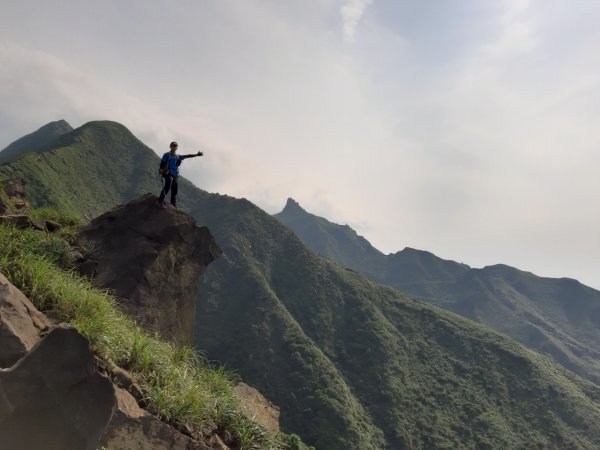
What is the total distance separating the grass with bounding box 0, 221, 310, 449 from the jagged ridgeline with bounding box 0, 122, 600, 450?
268 feet

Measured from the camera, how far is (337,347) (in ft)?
384

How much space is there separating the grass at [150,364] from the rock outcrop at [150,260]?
6094mm

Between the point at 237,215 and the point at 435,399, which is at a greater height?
the point at 237,215

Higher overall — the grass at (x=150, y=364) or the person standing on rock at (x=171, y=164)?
the person standing on rock at (x=171, y=164)

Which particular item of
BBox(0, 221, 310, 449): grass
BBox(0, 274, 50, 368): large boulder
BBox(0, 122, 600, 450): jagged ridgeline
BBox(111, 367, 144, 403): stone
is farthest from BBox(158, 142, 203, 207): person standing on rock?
BBox(0, 122, 600, 450): jagged ridgeline

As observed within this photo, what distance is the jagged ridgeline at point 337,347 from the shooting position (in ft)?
296

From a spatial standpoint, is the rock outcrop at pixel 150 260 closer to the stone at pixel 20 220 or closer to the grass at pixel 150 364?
the stone at pixel 20 220

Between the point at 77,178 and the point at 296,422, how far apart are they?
8446 cm

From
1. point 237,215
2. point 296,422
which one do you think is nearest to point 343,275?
point 237,215

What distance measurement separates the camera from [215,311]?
113938 millimetres

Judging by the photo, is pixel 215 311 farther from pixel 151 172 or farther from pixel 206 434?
pixel 206 434

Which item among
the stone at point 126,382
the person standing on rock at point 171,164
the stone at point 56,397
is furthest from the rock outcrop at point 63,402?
the person standing on rock at point 171,164

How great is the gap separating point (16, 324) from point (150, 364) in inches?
73.5

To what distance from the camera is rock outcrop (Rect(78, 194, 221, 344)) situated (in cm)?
1493
